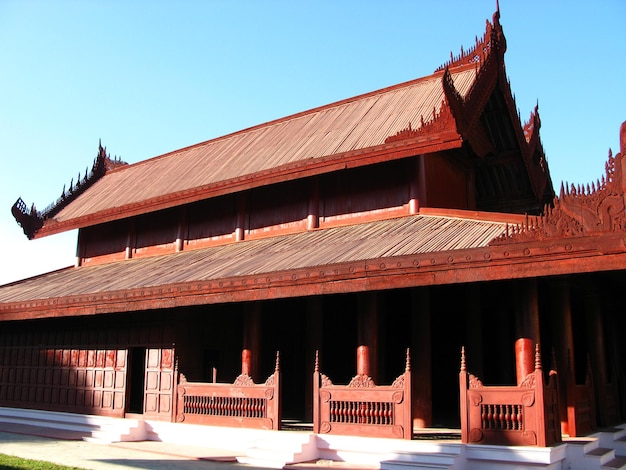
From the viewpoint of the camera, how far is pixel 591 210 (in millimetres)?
9062

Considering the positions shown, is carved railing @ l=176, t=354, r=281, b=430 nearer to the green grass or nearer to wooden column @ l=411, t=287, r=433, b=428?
wooden column @ l=411, t=287, r=433, b=428

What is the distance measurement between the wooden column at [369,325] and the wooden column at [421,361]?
161cm

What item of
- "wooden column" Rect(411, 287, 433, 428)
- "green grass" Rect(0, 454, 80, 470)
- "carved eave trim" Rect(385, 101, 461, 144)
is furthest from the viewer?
"carved eave trim" Rect(385, 101, 461, 144)

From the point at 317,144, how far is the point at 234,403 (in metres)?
7.52

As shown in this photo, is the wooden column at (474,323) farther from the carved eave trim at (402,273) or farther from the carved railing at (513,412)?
the carved eave trim at (402,273)

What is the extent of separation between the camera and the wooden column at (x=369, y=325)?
11.6 m

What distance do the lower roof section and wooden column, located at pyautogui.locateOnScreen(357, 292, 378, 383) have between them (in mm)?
798

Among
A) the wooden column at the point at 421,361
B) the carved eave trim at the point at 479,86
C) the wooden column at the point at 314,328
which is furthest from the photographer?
the wooden column at the point at 314,328

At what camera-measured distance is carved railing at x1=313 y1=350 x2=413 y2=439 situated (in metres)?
10.5

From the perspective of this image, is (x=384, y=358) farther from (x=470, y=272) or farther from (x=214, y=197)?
(x=214, y=197)

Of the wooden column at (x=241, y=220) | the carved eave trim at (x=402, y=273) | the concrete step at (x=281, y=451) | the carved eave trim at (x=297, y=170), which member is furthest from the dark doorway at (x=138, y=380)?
the concrete step at (x=281, y=451)

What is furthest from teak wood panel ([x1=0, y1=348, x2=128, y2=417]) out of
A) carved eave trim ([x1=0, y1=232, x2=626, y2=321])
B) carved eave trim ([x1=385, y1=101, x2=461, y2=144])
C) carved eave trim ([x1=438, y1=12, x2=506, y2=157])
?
carved eave trim ([x1=438, y1=12, x2=506, y2=157])

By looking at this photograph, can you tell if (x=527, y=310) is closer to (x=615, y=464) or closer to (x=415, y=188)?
(x=615, y=464)

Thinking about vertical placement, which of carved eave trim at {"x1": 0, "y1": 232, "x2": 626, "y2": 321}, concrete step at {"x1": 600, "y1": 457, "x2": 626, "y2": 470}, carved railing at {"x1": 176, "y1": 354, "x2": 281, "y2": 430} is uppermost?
carved eave trim at {"x1": 0, "y1": 232, "x2": 626, "y2": 321}
